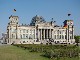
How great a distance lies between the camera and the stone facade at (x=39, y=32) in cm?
11619

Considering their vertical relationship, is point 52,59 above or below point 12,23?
below

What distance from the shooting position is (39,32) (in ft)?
396

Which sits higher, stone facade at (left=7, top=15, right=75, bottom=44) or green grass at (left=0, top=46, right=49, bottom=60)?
stone facade at (left=7, top=15, right=75, bottom=44)

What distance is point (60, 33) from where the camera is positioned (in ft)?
406

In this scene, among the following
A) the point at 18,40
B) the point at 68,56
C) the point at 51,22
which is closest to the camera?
the point at 68,56

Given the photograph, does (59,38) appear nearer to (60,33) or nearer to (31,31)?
(60,33)

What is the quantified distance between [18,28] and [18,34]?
316cm

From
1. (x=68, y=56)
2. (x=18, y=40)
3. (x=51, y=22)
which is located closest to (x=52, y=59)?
(x=68, y=56)

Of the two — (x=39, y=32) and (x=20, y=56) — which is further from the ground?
(x=39, y=32)

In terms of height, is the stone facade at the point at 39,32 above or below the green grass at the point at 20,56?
above

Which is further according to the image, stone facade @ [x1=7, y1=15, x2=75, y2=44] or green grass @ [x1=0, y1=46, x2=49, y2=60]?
stone facade @ [x1=7, y1=15, x2=75, y2=44]

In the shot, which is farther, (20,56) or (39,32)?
(39,32)

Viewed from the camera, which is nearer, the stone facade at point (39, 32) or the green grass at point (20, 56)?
the green grass at point (20, 56)

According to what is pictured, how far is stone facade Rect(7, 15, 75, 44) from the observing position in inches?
4574
